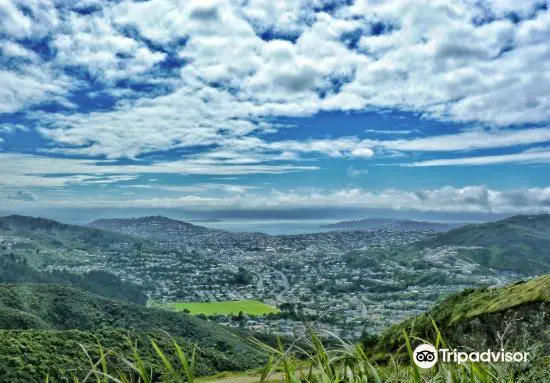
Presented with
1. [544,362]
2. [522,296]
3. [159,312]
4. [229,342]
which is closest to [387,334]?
[522,296]

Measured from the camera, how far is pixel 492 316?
2817cm

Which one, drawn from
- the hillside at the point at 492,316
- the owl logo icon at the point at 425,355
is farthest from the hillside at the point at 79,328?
the owl logo icon at the point at 425,355

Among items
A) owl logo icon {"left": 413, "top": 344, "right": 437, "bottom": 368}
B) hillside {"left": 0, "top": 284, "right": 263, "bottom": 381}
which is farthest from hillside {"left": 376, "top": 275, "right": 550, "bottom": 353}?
hillside {"left": 0, "top": 284, "right": 263, "bottom": 381}

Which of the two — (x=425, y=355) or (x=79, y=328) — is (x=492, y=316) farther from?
(x=79, y=328)

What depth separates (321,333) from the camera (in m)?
4.22

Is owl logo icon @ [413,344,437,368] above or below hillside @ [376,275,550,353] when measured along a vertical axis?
above

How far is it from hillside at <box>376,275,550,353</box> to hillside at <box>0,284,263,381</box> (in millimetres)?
48021

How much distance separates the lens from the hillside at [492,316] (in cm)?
2276

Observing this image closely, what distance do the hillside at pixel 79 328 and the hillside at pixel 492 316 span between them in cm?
4802

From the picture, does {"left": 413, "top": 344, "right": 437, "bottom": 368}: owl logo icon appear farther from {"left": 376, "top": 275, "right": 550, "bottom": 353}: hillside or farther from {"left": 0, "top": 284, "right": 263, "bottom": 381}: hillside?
{"left": 0, "top": 284, "right": 263, "bottom": 381}: hillside

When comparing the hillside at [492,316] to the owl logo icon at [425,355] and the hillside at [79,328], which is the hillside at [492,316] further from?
the hillside at [79,328]

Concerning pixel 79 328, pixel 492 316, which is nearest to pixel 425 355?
pixel 492 316

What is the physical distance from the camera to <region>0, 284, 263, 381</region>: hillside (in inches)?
2650

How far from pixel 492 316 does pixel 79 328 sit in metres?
116
